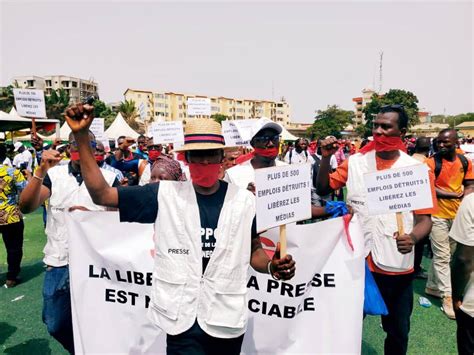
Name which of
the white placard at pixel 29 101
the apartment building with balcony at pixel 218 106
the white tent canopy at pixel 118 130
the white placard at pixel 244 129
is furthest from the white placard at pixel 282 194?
the apartment building with balcony at pixel 218 106

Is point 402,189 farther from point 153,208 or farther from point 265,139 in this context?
point 153,208

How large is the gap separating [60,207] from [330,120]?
291ft

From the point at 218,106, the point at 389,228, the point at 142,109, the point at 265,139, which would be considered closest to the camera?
the point at 389,228

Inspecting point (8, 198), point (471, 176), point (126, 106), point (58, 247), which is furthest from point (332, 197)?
point (126, 106)

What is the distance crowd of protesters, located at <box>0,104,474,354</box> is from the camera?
204 cm

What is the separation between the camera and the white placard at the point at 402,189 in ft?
8.09

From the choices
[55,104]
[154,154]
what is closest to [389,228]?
[154,154]

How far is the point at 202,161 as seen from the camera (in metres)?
2.11

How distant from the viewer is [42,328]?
13.8 feet

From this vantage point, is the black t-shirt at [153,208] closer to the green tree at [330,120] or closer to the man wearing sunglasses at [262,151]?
the man wearing sunglasses at [262,151]

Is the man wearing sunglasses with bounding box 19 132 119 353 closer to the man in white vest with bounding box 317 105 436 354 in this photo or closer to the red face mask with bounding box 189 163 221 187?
the red face mask with bounding box 189 163 221 187

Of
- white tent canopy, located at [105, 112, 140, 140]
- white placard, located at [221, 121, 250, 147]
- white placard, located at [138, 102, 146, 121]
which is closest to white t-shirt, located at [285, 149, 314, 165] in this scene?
white placard, located at [221, 121, 250, 147]

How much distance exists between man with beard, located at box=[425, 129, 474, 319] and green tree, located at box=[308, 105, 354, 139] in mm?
75560

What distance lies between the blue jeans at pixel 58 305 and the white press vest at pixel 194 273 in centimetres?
145
